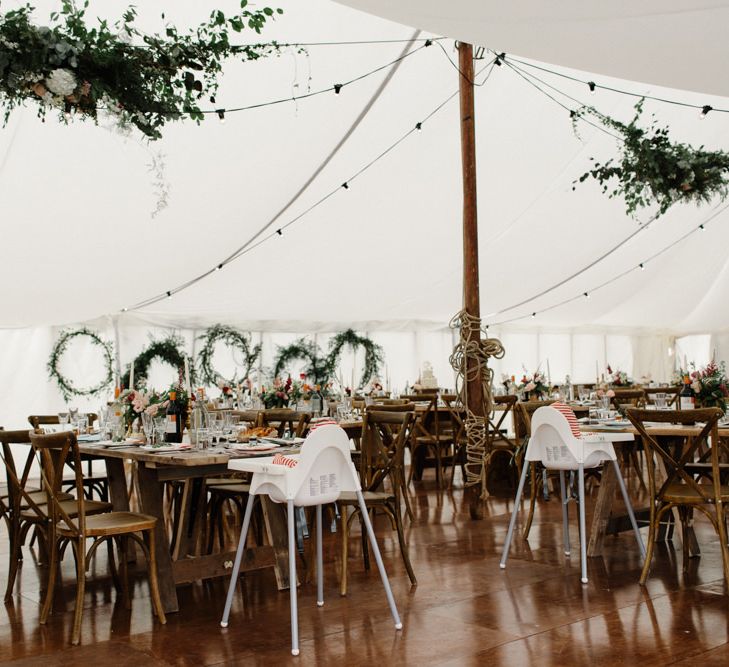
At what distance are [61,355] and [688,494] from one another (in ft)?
23.9

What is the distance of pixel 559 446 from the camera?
475 centimetres

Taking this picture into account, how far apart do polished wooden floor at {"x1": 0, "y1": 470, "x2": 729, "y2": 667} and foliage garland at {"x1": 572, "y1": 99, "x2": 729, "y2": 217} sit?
3971 millimetres

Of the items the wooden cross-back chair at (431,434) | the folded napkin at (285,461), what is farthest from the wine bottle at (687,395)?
the folded napkin at (285,461)

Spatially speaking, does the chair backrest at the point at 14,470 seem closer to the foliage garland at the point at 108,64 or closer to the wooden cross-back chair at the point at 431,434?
the foliage garland at the point at 108,64

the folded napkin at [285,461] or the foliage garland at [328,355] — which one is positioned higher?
the foliage garland at [328,355]

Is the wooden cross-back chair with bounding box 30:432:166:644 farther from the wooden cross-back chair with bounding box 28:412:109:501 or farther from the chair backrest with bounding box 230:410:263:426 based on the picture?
the chair backrest with bounding box 230:410:263:426

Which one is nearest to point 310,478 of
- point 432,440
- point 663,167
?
point 432,440

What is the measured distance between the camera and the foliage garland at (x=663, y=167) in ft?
26.4

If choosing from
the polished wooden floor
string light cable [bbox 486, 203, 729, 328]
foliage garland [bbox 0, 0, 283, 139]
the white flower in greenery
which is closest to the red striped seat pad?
the polished wooden floor

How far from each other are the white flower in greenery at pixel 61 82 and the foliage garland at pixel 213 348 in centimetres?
644

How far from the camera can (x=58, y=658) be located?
355 centimetres

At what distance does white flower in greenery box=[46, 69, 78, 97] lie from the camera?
4.66 m

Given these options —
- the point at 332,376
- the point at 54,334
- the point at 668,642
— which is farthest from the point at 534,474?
the point at 332,376

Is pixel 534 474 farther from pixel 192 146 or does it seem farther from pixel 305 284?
pixel 305 284
